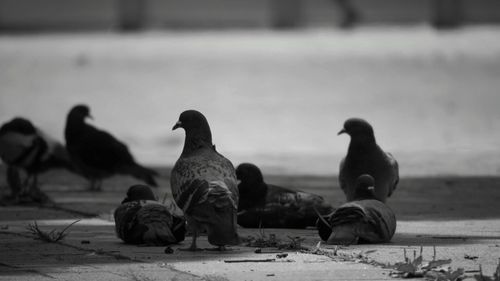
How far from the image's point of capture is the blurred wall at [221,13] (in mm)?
34875

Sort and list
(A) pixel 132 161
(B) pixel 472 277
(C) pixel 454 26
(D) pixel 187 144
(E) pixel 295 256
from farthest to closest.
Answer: (C) pixel 454 26 < (A) pixel 132 161 < (D) pixel 187 144 < (E) pixel 295 256 < (B) pixel 472 277

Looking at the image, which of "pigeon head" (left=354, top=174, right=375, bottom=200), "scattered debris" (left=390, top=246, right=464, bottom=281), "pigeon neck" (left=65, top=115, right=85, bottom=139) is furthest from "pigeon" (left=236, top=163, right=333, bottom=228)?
"pigeon neck" (left=65, top=115, right=85, bottom=139)

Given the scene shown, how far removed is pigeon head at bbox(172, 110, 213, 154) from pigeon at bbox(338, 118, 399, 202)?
186 cm

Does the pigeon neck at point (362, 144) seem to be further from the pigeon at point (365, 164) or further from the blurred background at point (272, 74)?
the blurred background at point (272, 74)

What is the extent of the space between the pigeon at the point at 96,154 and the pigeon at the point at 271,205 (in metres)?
3.32

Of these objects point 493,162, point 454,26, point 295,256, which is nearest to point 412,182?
point 493,162

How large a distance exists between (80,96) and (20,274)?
58.6 feet

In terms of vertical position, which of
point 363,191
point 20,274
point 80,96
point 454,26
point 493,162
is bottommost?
point 20,274

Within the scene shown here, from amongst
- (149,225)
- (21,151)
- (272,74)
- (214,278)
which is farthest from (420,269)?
(272,74)

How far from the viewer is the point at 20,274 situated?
6.89 m

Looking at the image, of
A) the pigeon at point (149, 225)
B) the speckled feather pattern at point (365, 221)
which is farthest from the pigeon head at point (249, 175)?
the speckled feather pattern at point (365, 221)

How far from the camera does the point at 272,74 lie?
1086 inches

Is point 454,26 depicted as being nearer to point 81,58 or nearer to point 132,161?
point 81,58

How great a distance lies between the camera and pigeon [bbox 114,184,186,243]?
8188 mm
